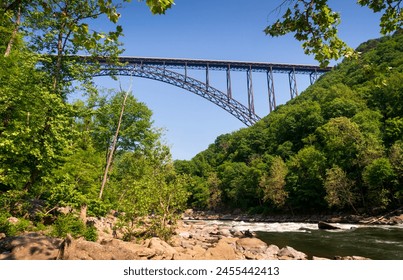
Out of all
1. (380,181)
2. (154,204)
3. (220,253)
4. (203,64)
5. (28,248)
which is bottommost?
(220,253)

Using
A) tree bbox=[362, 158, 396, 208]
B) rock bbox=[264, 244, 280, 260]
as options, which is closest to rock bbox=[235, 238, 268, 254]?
rock bbox=[264, 244, 280, 260]

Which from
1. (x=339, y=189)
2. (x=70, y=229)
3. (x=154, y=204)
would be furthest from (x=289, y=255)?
(x=339, y=189)

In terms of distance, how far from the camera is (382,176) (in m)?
28.4

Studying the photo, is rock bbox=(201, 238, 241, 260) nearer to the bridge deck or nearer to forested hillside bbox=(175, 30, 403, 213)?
forested hillside bbox=(175, 30, 403, 213)

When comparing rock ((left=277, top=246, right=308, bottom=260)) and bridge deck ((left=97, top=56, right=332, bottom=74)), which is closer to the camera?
rock ((left=277, top=246, right=308, bottom=260))

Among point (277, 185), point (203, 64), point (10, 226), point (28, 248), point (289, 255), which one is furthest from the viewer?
point (203, 64)

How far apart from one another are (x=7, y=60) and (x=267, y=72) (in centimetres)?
5117

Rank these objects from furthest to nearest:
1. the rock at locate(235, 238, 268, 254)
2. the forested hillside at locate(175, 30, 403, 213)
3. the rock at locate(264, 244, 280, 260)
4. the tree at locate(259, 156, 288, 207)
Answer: the tree at locate(259, 156, 288, 207)
the forested hillside at locate(175, 30, 403, 213)
the rock at locate(235, 238, 268, 254)
the rock at locate(264, 244, 280, 260)

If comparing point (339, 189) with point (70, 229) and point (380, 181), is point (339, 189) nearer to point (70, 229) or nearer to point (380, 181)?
point (380, 181)

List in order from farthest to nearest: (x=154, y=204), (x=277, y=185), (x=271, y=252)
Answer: (x=277, y=185) → (x=154, y=204) → (x=271, y=252)

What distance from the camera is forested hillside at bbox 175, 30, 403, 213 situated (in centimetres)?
3020

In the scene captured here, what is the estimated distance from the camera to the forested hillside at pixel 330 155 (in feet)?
99.1

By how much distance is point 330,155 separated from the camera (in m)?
37.2

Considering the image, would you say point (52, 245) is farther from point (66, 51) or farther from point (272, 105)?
point (272, 105)
